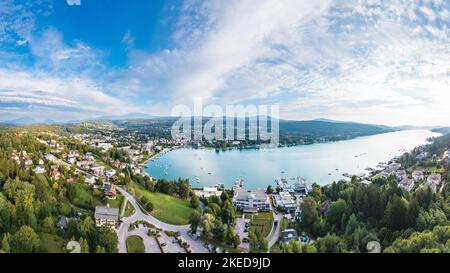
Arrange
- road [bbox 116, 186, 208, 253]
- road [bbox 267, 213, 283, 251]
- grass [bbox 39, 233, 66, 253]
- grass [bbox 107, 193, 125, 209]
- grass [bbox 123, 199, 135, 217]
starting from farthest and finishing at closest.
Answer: grass [bbox 107, 193, 125, 209] → grass [bbox 123, 199, 135, 217] → road [bbox 267, 213, 283, 251] → road [bbox 116, 186, 208, 253] → grass [bbox 39, 233, 66, 253]

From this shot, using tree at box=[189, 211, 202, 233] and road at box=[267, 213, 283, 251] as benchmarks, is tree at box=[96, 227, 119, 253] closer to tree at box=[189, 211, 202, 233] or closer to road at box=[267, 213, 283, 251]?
tree at box=[189, 211, 202, 233]

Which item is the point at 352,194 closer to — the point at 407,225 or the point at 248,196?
the point at 407,225

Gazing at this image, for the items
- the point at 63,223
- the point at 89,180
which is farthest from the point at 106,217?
the point at 89,180

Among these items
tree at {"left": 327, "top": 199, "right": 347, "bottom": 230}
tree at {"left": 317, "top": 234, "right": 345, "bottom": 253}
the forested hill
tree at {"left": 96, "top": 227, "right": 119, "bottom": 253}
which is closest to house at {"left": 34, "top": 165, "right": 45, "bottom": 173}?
tree at {"left": 96, "top": 227, "right": 119, "bottom": 253}

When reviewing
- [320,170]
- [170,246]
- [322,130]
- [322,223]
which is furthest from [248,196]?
[322,130]

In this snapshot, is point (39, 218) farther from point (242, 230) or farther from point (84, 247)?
point (242, 230)

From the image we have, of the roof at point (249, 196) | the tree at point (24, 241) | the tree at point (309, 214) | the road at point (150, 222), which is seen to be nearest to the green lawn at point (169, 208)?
the road at point (150, 222)
